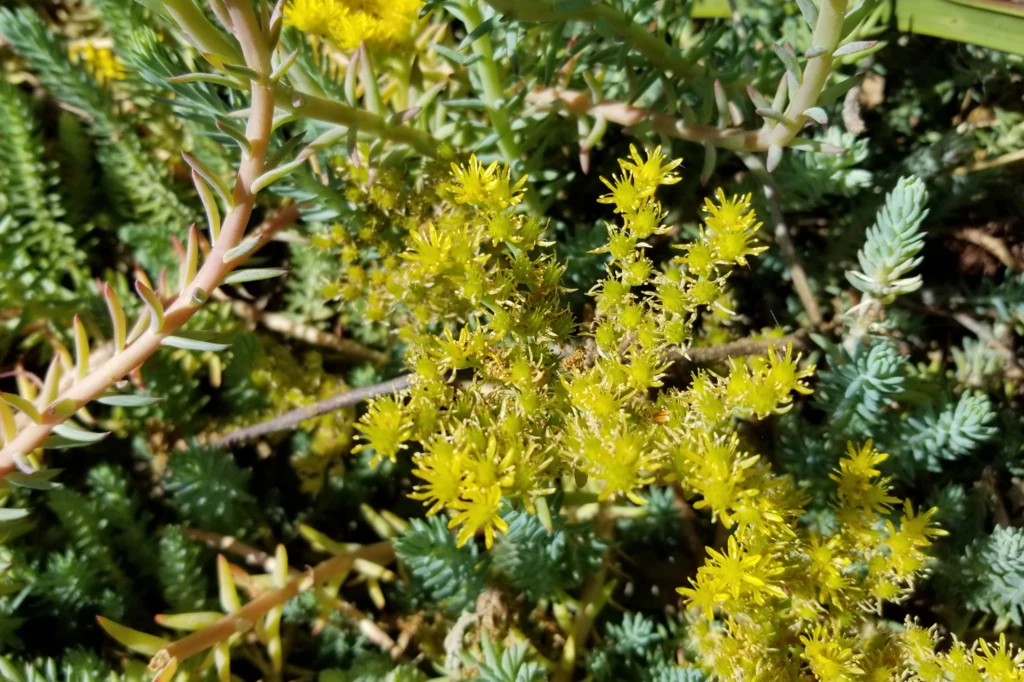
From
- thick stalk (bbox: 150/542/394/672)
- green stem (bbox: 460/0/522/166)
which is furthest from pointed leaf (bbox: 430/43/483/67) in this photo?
thick stalk (bbox: 150/542/394/672)

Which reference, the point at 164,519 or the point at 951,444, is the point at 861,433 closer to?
the point at 951,444

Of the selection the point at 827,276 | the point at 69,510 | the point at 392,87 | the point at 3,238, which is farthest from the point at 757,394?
the point at 3,238

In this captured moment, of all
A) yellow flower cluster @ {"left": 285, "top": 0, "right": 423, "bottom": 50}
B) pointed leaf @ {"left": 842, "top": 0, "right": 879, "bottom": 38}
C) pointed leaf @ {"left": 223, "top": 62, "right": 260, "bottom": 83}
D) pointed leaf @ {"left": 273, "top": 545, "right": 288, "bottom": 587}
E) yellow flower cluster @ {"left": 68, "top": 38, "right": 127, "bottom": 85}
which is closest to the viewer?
pointed leaf @ {"left": 223, "top": 62, "right": 260, "bottom": 83}

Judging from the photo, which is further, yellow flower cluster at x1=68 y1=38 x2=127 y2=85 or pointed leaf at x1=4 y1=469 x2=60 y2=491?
yellow flower cluster at x1=68 y1=38 x2=127 y2=85

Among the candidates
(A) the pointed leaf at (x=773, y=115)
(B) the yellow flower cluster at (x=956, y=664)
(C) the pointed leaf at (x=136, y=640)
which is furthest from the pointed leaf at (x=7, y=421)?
(B) the yellow flower cluster at (x=956, y=664)

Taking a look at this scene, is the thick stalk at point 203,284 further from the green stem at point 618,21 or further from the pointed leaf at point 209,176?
the green stem at point 618,21

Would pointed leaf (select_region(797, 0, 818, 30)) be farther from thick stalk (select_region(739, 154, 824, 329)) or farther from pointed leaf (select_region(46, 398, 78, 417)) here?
pointed leaf (select_region(46, 398, 78, 417))

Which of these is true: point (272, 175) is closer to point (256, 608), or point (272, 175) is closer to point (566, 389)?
point (566, 389)
